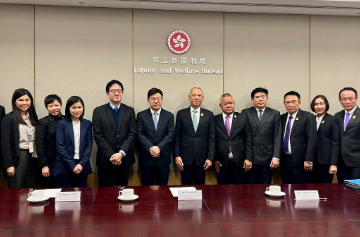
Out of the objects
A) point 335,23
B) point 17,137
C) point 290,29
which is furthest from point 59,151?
point 335,23

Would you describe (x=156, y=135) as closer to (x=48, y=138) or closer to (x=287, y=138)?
(x=48, y=138)

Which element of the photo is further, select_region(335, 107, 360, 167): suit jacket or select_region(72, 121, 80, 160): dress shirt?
select_region(335, 107, 360, 167): suit jacket

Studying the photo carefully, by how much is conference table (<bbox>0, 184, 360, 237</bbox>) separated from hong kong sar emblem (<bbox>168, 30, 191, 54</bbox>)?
2901mm

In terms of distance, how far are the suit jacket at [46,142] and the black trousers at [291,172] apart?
3007 mm

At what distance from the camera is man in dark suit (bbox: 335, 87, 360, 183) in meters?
3.98

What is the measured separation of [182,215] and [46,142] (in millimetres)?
2617

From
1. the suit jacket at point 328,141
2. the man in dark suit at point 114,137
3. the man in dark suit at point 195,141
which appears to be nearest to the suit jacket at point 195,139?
the man in dark suit at point 195,141

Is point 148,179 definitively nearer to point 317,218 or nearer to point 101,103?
point 101,103

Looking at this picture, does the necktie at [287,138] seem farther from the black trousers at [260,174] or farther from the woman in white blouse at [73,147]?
the woman in white blouse at [73,147]

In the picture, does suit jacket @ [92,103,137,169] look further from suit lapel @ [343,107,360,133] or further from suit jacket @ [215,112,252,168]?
suit lapel @ [343,107,360,133]

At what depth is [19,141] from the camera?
3842 mm

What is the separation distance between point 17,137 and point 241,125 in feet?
9.34

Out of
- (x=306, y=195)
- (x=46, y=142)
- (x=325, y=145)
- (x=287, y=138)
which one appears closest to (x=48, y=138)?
(x=46, y=142)

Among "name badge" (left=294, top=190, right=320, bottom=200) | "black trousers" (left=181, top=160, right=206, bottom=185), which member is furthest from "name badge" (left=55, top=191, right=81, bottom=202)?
"black trousers" (left=181, top=160, right=206, bottom=185)
